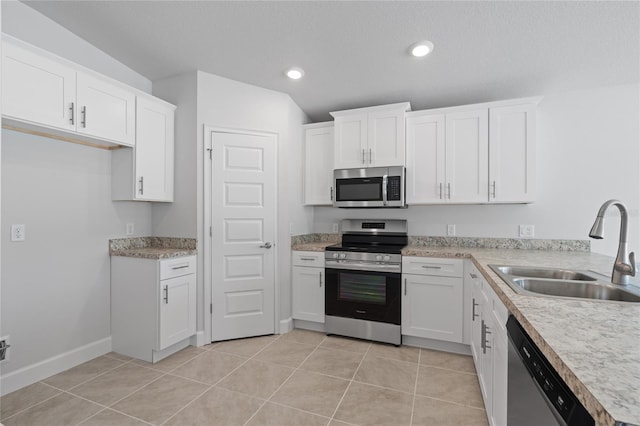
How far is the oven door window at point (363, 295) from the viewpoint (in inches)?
114

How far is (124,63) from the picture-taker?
2799mm

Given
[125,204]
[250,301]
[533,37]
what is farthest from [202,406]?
[533,37]

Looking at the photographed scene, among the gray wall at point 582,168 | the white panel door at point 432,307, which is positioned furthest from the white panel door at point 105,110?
the gray wall at point 582,168

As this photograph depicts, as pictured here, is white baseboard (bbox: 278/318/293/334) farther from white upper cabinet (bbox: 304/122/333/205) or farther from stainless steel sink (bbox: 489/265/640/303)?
stainless steel sink (bbox: 489/265/640/303)

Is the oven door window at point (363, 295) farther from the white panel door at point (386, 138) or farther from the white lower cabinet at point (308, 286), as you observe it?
the white panel door at point (386, 138)

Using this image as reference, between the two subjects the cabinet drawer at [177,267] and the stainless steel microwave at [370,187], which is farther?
the stainless steel microwave at [370,187]

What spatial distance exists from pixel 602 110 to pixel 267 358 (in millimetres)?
3992

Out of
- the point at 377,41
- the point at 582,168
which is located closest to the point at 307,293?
the point at 377,41

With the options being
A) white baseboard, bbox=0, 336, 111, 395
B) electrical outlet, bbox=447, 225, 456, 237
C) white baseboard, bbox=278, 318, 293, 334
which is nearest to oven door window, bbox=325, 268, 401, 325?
white baseboard, bbox=278, 318, 293, 334

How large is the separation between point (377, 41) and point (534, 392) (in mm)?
2334

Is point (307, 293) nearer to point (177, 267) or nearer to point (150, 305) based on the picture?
point (177, 267)

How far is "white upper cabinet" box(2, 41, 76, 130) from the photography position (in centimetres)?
180

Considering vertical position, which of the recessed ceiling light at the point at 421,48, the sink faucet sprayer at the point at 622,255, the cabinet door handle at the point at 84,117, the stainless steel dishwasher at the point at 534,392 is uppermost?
the recessed ceiling light at the point at 421,48

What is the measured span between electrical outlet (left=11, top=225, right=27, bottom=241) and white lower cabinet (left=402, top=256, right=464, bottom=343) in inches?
121
